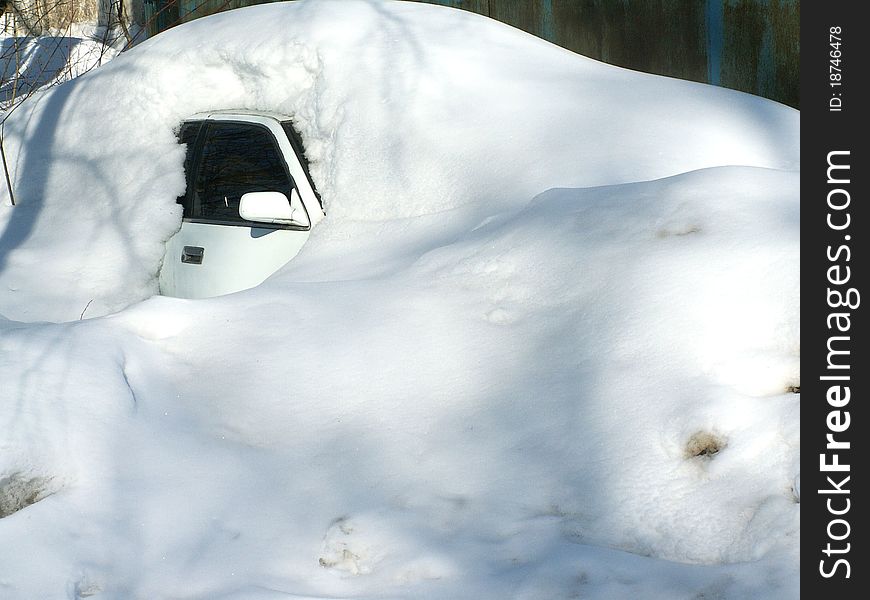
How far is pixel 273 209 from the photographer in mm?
4480

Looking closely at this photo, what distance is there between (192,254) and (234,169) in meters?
0.48

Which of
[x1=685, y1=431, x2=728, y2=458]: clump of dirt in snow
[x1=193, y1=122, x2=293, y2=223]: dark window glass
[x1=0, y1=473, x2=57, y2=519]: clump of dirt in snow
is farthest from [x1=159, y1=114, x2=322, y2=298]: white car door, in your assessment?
[x1=685, y1=431, x2=728, y2=458]: clump of dirt in snow

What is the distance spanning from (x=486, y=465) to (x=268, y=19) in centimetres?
346

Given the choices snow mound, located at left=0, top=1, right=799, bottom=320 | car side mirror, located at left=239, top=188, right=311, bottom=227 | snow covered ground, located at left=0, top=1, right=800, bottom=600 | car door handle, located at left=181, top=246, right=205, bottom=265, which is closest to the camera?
snow covered ground, located at left=0, top=1, right=800, bottom=600

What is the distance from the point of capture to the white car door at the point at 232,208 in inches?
179

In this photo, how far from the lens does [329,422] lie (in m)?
2.93

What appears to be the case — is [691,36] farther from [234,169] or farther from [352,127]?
[234,169]

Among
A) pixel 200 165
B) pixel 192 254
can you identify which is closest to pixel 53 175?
pixel 200 165

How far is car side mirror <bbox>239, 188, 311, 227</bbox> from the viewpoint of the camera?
14.5 feet

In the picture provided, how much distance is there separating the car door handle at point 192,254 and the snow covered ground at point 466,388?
31.6 inches
